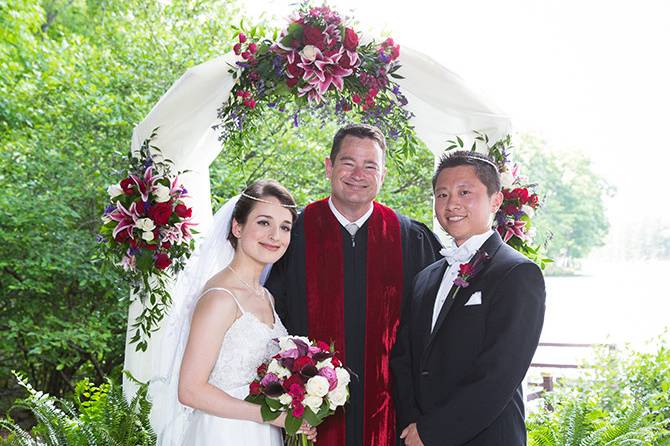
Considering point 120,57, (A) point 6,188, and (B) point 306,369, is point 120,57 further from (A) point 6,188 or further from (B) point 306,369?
(B) point 306,369

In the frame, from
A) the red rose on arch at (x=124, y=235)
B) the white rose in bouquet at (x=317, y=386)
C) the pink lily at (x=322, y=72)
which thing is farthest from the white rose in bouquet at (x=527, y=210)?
the red rose on arch at (x=124, y=235)

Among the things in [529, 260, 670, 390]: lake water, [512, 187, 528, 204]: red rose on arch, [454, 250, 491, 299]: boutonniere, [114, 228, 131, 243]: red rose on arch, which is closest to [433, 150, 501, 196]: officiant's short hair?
[454, 250, 491, 299]: boutonniere

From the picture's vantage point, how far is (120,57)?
852 cm

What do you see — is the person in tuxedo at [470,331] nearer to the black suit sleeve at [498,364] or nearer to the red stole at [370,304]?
the black suit sleeve at [498,364]

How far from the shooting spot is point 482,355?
2926 mm

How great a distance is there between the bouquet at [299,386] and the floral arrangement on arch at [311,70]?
1.72 meters

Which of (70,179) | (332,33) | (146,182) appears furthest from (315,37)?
(70,179)

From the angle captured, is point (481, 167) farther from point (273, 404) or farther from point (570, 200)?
point (570, 200)

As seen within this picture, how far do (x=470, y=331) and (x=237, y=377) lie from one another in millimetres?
1042

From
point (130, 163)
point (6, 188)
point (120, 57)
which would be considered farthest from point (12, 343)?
point (130, 163)

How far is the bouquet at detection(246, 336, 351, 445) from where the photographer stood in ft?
9.34

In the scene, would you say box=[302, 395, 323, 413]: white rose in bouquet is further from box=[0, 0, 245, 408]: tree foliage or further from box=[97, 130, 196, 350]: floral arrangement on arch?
box=[0, 0, 245, 408]: tree foliage

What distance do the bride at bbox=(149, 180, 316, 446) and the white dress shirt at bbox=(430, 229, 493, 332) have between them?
2.44 ft

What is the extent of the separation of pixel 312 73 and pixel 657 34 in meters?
8.00
